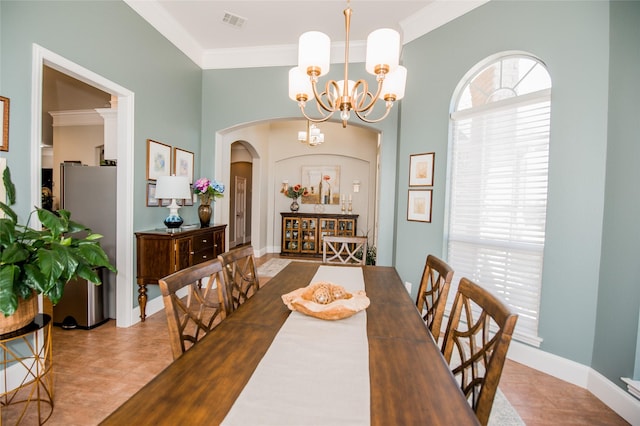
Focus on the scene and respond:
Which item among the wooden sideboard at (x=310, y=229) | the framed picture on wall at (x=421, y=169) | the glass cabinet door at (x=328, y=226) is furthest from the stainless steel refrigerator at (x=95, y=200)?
the glass cabinet door at (x=328, y=226)

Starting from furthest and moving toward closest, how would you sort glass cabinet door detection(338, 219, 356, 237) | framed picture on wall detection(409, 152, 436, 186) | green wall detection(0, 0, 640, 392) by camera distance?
glass cabinet door detection(338, 219, 356, 237) → framed picture on wall detection(409, 152, 436, 186) → green wall detection(0, 0, 640, 392)

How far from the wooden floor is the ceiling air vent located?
3437mm

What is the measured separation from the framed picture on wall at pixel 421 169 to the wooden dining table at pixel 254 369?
2036mm

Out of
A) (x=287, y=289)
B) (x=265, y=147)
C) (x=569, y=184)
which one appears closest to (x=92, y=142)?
(x=265, y=147)

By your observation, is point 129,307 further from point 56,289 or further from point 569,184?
point 569,184

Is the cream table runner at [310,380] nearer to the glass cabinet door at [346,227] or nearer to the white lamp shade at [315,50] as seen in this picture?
the white lamp shade at [315,50]

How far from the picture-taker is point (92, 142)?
550 cm

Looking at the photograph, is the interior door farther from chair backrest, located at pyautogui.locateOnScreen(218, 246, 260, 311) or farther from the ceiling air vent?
chair backrest, located at pyautogui.locateOnScreen(218, 246, 260, 311)

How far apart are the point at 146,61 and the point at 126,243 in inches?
76.0

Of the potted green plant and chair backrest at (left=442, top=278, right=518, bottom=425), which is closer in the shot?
chair backrest at (left=442, top=278, right=518, bottom=425)

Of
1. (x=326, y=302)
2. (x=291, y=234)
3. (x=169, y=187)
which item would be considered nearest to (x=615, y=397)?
(x=326, y=302)

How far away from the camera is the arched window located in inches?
94.7

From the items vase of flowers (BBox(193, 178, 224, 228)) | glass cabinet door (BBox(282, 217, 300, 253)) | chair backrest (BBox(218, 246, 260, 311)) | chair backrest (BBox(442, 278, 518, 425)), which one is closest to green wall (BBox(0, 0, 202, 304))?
vase of flowers (BBox(193, 178, 224, 228))

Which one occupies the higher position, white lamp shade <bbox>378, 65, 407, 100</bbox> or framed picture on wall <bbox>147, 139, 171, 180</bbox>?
white lamp shade <bbox>378, 65, 407, 100</bbox>
